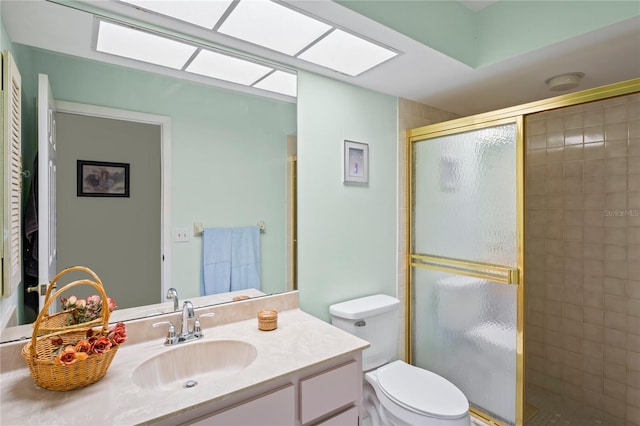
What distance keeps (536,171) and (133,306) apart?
282cm

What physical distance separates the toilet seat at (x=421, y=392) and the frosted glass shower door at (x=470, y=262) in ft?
1.11

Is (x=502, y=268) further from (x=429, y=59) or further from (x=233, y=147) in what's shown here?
(x=233, y=147)

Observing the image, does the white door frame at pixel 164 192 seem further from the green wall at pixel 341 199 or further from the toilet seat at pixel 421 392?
the toilet seat at pixel 421 392

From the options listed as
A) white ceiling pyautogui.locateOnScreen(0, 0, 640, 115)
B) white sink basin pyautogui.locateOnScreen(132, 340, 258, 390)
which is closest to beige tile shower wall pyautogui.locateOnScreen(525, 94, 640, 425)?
white ceiling pyautogui.locateOnScreen(0, 0, 640, 115)

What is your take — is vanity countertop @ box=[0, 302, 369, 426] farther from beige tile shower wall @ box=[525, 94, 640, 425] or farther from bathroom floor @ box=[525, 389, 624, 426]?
beige tile shower wall @ box=[525, 94, 640, 425]

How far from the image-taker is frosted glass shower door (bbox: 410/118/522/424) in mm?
1824

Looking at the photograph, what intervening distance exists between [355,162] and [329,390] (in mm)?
1293

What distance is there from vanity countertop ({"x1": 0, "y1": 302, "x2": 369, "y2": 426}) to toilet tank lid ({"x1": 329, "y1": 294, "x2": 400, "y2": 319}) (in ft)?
1.42

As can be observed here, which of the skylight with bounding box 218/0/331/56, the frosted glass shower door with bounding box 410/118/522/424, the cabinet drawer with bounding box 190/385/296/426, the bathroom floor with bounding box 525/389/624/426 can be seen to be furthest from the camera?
the bathroom floor with bounding box 525/389/624/426

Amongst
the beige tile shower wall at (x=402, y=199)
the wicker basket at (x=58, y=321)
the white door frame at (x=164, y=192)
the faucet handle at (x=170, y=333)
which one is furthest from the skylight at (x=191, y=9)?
the beige tile shower wall at (x=402, y=199)

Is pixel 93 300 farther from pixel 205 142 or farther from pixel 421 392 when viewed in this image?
pixel 421 392

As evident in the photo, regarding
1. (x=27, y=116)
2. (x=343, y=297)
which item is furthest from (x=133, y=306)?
(x=343, y=297)

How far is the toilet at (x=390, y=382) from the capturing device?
153 centimetres

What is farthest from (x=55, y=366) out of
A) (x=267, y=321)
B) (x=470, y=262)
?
(x=470, y=262)
